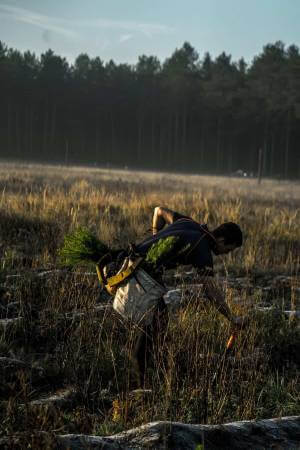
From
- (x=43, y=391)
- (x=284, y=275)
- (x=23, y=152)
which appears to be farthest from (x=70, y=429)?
(x=23, y=152)

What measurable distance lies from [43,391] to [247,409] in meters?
1.41

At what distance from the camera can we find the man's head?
415 centimetres

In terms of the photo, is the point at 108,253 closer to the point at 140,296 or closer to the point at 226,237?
the point at 140,296

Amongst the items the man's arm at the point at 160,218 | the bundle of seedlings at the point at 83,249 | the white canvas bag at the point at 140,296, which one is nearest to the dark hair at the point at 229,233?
the man's arm at the point at 160,218

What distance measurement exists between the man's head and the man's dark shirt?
8 cm

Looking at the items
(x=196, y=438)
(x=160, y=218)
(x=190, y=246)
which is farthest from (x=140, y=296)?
(x=196, y=438)

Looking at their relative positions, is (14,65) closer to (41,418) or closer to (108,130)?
(108,130)

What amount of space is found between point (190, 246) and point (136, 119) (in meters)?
63.0

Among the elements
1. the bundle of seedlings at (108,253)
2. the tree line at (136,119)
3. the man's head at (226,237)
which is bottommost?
the bundle of seedlings at (108,253)

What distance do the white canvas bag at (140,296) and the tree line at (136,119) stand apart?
179ft

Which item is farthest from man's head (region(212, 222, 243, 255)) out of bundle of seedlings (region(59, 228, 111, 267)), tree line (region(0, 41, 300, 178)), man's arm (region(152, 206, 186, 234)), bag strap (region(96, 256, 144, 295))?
tree line (region(0, 41, 300, 178))

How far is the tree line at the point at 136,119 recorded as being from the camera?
5978 centimetres

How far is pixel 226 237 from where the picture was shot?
13.7ft

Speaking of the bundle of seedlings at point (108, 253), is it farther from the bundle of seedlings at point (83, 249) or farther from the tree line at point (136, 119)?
the tree line at point (136, 119)
